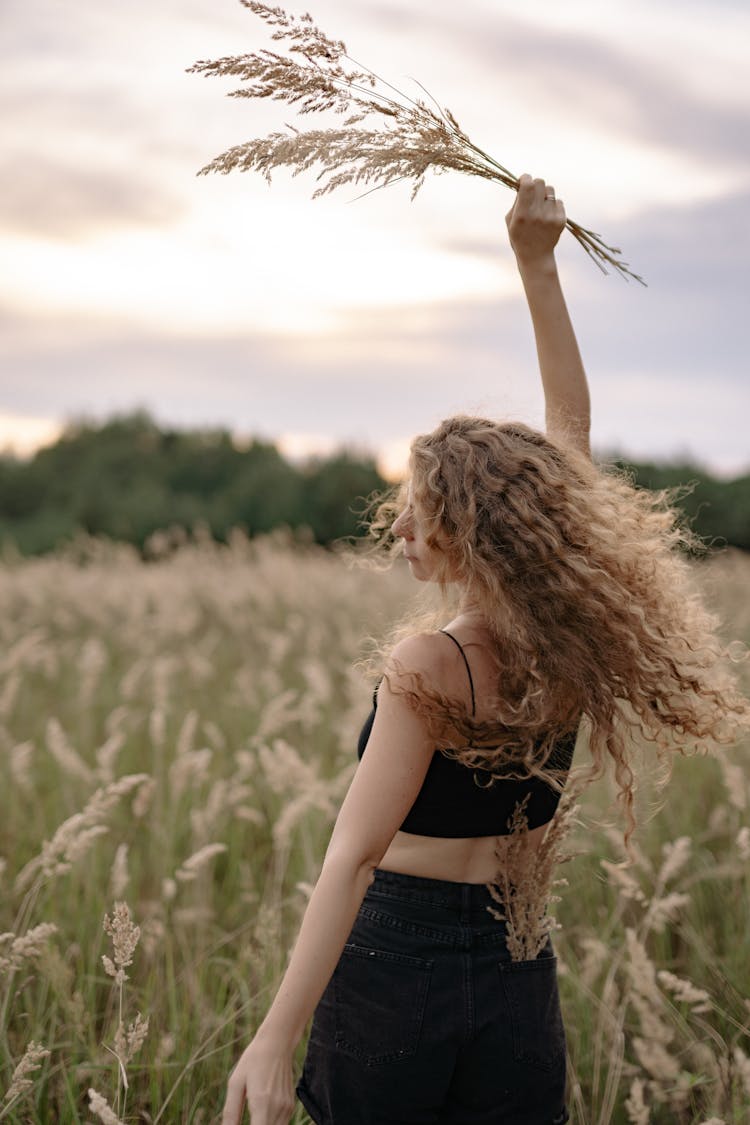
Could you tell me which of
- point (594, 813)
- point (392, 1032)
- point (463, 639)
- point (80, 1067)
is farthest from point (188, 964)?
point (594, 813)

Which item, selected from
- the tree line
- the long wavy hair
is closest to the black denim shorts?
the long wavy hair

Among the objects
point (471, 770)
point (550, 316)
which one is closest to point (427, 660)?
point (471, 770)

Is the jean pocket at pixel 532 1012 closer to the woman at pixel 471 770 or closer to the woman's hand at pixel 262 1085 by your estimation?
the woman at pixel 471 770

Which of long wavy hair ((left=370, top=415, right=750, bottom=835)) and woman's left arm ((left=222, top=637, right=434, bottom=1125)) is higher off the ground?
long wavy hair ((left=370, top=415, right=750, bottom=835))

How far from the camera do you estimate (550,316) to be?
7.56 ft

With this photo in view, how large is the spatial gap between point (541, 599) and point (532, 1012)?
77 centimetres

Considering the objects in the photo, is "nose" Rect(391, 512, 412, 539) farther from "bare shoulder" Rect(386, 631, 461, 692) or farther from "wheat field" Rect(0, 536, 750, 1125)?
"wheat field" Rect(0, 536, 750, 1125)

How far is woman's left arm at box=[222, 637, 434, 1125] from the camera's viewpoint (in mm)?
1637

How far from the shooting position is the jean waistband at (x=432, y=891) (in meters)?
1.85

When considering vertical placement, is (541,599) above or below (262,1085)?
above

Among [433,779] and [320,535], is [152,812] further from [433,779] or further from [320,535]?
[320,535]

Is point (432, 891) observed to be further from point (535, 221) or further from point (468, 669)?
point (535, 221)

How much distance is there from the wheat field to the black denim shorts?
392mm

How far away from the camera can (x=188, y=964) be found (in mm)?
3057
